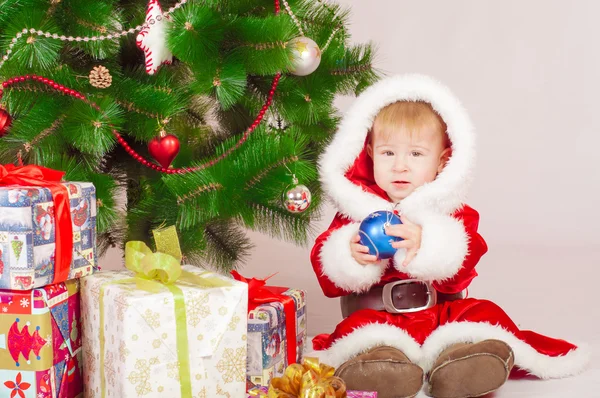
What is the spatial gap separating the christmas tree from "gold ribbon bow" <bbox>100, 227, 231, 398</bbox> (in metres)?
0.17

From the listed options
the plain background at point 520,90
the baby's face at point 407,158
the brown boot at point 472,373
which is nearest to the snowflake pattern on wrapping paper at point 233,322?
the brown boot at point 472,373

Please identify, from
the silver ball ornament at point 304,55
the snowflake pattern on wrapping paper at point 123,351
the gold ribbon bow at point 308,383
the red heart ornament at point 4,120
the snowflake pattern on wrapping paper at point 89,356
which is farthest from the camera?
the silver ball ornament at point 304,55

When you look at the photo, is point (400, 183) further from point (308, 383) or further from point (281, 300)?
point (308, 383)

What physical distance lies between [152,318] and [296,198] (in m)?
0.45

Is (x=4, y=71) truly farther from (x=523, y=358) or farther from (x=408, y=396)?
(x=523, y=358)

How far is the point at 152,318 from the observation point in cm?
144

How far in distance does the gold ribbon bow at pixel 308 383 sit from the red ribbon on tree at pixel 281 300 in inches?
15.0

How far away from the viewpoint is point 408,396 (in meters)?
1.59

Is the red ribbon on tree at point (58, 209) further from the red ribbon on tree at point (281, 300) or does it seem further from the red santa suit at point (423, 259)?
the red santa suit at point (423, 259)

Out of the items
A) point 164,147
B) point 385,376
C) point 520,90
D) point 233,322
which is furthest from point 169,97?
point 520,90

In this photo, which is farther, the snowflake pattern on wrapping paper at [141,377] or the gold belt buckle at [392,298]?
the gold belt buckle at [392,298]

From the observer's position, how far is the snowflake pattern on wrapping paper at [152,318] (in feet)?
4.71

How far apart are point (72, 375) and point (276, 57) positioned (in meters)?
0.78

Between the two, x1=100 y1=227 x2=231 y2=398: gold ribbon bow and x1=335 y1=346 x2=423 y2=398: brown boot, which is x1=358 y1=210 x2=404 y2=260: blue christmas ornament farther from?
x1=100 y1=227 x2=231 y2=398: gold ribbon bow
